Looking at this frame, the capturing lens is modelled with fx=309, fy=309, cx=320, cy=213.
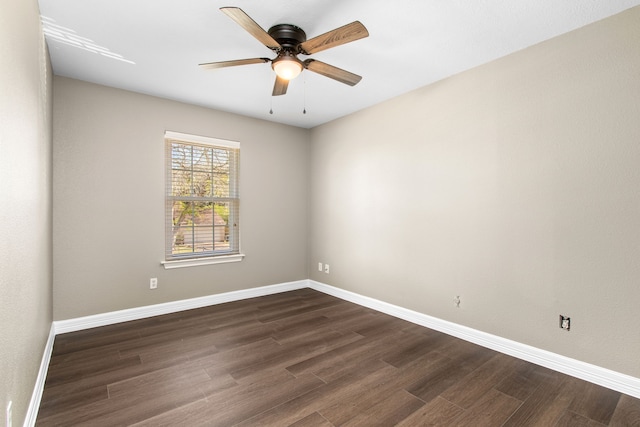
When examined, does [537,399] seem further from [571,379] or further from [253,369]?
[253,369]

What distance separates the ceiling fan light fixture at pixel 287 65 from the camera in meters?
2.21

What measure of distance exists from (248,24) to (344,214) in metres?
2.90

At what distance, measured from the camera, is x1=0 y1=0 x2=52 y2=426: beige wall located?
1.24m

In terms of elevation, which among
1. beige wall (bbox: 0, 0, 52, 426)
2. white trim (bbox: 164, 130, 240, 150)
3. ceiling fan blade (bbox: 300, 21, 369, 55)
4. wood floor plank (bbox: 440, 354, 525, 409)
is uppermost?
ceiling fan blade (bbox: 300, 21, 369, 55)

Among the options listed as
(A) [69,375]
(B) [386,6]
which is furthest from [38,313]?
(B) [386,6]

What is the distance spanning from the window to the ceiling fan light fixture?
202 cm

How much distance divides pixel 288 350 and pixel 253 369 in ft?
1.35

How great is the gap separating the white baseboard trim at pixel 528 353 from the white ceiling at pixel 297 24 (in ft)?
8.14

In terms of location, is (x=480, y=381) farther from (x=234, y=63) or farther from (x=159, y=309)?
(x=159, y=309)

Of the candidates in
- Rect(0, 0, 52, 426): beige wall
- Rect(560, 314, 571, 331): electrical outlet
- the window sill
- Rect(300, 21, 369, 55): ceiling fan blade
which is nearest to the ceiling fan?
Rect(300, 21, 369, 55): ceiling fan blade

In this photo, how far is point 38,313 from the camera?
2.09 m

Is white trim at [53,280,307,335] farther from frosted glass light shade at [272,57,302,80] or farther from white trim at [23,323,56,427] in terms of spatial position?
frosted glass light shade at [272,57,302,80]

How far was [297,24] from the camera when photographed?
223 cm

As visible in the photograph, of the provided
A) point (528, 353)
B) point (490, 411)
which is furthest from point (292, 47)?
point (528, 353)
